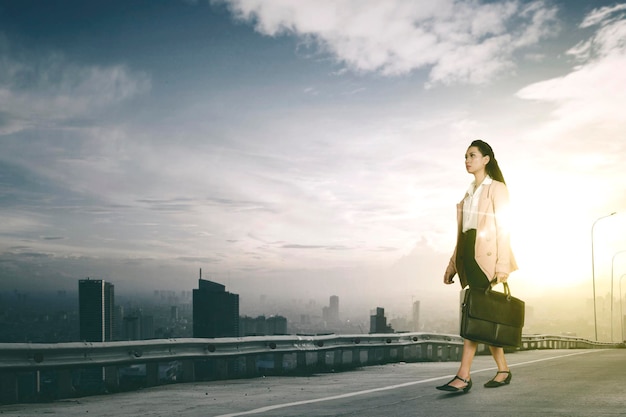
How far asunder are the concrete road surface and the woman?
68 centimetres

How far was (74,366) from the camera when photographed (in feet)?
27.6

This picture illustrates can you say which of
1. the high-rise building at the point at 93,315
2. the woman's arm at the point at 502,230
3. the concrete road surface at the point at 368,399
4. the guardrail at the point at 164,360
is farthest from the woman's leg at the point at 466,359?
the high-rise building at the point at 93,315

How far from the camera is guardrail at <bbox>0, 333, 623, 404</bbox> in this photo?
7984mm

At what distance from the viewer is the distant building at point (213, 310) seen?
5456 cm

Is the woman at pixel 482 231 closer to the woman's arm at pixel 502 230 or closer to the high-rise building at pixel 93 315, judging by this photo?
the woman's arm at pixel 502 230

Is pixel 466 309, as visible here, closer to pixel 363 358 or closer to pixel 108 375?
pixel 108 375

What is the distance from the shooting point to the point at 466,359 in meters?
6.95

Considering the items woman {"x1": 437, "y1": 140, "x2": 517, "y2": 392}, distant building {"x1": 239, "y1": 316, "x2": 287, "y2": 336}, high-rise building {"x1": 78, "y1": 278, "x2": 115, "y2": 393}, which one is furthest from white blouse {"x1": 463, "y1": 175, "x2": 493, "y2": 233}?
distant building {"x1": 239, "y1": 316, "x2": 287, "y2": 336}

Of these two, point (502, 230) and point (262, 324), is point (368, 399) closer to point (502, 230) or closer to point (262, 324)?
point (502, 230)

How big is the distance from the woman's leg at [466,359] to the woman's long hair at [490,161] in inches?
61.0

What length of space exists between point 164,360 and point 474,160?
4.99 m

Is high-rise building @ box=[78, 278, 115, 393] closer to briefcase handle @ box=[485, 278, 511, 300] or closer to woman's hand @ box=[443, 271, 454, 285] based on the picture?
woman's hand @ box=[443, 271, 454, 285]

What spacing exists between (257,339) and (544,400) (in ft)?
17.3

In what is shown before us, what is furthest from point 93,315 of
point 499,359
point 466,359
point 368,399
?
point 466,359
